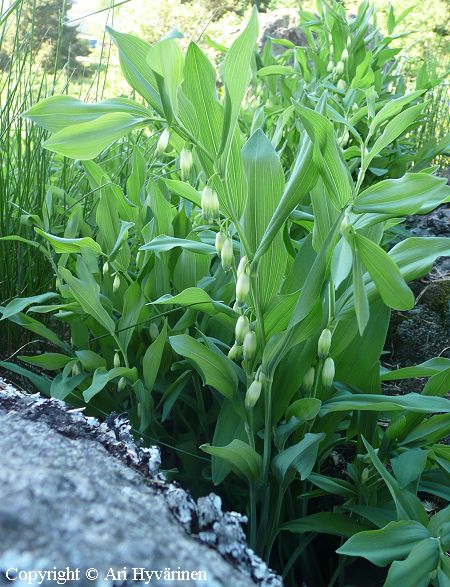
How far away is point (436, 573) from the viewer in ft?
2.53

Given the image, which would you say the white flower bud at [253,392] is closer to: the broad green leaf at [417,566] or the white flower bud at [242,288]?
the white flower bud at [242,288]

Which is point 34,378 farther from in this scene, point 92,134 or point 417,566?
point 417,566

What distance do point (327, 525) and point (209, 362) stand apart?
0.30 metres

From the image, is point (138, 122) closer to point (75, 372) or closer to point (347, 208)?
point (347, 208)

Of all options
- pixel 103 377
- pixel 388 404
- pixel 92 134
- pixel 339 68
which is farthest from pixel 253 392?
pixel 339 68

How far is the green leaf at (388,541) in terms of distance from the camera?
2.55 feet

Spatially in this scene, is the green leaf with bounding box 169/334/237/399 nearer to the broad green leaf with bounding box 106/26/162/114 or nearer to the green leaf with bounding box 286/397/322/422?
the green leaf with bounding box 286/397/322/422

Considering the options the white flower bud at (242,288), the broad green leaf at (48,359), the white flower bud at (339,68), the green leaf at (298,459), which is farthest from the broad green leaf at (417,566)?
the white flower bud at (339,68)

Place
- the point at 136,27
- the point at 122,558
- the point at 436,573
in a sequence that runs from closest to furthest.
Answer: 1. the point at 122,558
2. the point at 436,573
3. the point at 136,27

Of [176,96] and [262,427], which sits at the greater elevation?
[176,96]

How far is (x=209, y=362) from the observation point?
2.89ft

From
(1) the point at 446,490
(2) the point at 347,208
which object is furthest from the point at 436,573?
(2) the point at 347,208

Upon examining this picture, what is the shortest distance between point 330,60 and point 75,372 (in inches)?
78.9

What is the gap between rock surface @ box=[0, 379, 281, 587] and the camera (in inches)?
18.1
